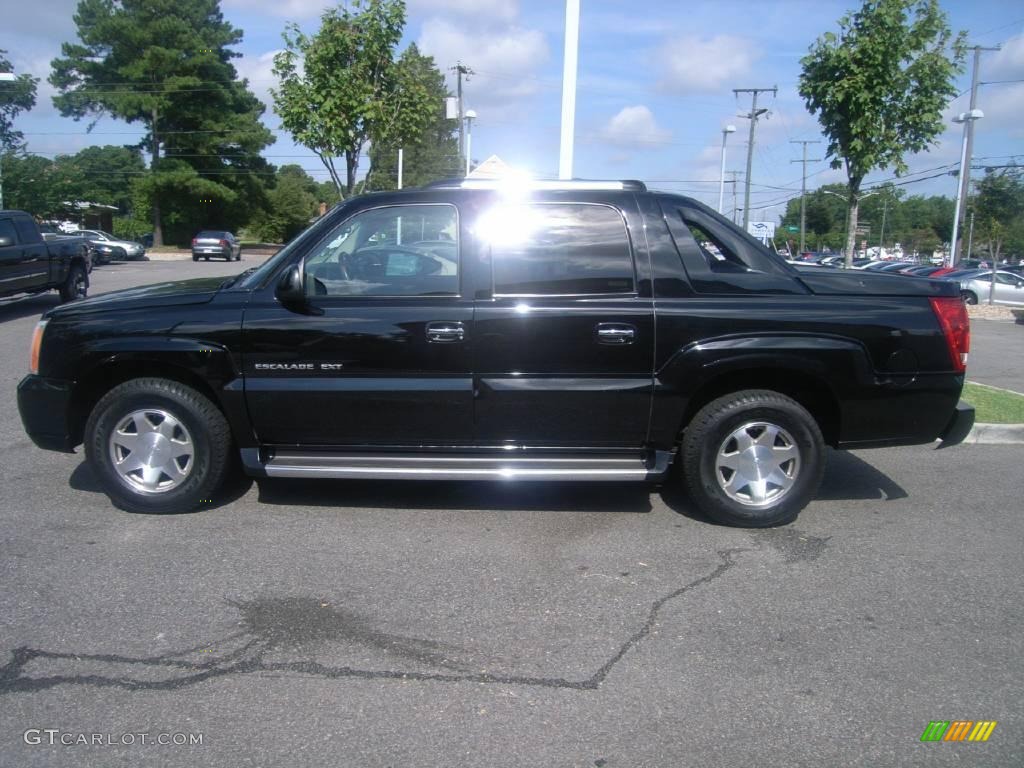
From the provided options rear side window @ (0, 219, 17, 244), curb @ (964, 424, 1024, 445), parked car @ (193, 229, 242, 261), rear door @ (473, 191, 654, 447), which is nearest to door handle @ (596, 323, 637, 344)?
rear door @ (473, 191, 654, 447)

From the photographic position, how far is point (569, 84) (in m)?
9.20

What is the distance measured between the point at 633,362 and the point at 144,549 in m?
2.82

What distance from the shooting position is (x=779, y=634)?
12.2ft

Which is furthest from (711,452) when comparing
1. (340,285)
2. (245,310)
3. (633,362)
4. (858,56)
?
(858,56)

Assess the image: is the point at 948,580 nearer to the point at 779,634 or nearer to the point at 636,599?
the point at 779,634

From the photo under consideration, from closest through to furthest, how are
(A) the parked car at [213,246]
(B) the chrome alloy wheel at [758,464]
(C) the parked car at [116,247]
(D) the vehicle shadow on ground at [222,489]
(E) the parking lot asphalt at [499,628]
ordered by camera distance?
1. (E) the parking lot asphalt at [499,628]
2. (B) the chrome alloy wheel at [758,464]
3. (D) the vehicle shadow on ground at [222,489]
4. (A) the parked car at [213,246]
5. (C) the parked car at [116,247]

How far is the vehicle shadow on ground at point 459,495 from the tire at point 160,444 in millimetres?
488

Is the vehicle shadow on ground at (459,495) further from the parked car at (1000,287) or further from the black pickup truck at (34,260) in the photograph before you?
the parked car at (1000,287)

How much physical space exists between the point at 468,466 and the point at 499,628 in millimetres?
1236

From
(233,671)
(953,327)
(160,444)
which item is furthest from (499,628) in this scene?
(953,327)

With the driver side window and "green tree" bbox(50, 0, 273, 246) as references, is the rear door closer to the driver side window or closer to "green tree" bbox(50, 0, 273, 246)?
the driver side window

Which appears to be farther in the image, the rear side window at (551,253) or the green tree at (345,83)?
the green tree at (345,83)

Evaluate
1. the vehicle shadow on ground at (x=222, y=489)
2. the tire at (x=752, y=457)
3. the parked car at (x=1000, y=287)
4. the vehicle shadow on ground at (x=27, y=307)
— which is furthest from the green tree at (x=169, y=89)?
the tire at (x=752, y=457)

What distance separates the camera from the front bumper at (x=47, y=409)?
4891 mm
